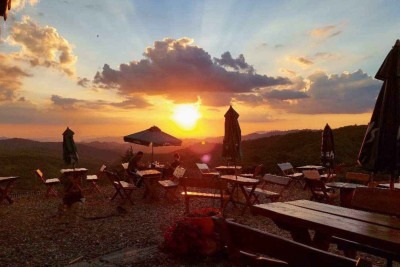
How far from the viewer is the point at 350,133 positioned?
3481 centimetres

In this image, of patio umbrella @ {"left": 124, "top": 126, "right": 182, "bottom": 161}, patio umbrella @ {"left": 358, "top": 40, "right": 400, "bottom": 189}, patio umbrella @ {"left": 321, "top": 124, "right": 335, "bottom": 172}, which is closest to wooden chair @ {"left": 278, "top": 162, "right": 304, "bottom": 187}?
patio umbrella @ {"left": 321, "top": 124, "right": 335, "bottom": 172}

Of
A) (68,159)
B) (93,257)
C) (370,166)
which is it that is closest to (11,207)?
(68,159)

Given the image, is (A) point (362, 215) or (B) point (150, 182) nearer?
(A) point (362, 215)

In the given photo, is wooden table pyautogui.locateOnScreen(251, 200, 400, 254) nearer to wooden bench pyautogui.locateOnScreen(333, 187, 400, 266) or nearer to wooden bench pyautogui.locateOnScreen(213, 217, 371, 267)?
wooden bench pyautogui.locateOnScreen(333, 187, 400, 266)

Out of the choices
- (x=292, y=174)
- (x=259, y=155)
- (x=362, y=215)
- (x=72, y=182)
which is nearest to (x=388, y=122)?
(x=362, y=215)

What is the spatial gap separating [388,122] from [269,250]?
2.78 metres

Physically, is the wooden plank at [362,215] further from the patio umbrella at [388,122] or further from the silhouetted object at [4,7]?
the silhouetted object at [4,7]

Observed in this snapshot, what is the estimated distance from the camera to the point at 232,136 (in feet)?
32.7

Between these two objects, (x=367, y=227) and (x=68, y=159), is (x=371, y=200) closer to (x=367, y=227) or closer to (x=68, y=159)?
(x=367, y=227)

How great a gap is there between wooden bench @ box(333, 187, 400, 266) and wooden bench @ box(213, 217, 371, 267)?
1992mm

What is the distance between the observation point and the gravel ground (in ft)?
20.7

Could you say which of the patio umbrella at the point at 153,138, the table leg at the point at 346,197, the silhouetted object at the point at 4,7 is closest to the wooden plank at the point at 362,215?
the table leg at the point at 346,197

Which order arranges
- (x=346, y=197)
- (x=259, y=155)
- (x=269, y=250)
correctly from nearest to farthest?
(x=269, y=250) → (x=346, y=197) → (x=259, y=155)

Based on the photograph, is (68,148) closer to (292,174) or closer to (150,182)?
(150,182)
